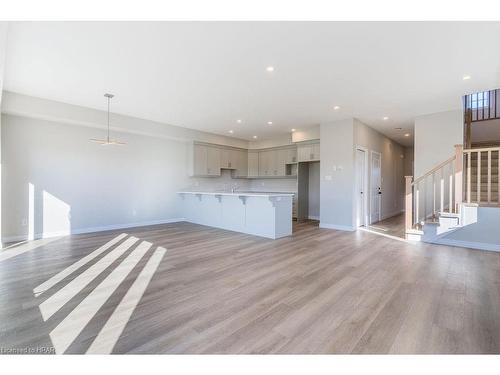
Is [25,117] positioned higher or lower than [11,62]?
lower

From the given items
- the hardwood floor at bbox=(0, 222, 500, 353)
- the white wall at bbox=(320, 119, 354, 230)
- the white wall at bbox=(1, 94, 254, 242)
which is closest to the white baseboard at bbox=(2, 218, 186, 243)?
the white wall at bbox=(1, 94, 254, 242)

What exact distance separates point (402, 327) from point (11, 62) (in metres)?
5.46

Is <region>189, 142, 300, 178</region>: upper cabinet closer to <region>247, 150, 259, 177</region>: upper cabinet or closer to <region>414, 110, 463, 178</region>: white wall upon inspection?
<region>247, 150, 259, 177</region>: upper cabinet

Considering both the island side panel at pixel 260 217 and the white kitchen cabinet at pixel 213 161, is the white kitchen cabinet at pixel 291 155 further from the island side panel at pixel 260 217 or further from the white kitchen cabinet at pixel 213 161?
the island side panel at pixel 260 217

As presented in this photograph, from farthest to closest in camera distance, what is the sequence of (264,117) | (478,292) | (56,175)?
(264,117) < (56,175) < (478,292)

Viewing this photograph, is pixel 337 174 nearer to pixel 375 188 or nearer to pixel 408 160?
pixel 375 188

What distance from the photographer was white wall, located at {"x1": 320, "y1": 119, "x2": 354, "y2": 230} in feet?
19.2

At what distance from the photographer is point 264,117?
5863 millimetres

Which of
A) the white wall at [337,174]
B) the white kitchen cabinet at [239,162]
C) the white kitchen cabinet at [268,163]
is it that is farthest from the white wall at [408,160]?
the white kitchen cabinet at [239,162]

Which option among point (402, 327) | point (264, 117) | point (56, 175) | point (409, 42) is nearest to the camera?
point (402, 327)
